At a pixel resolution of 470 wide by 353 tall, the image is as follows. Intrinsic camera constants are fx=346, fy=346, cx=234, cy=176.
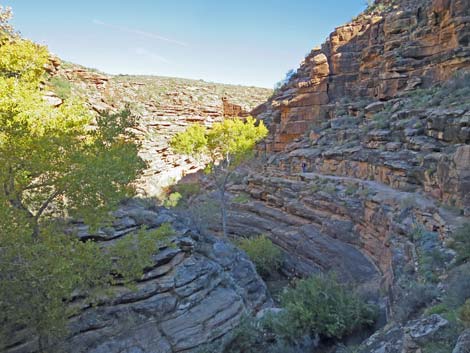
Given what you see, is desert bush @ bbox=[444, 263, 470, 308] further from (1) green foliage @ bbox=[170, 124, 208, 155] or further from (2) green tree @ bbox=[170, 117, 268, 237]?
(1) green foliage @ bbox=[170, 124, 208, 155]

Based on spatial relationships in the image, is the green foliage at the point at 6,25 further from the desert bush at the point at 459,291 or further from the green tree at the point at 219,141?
the green tree at the point at 219,141

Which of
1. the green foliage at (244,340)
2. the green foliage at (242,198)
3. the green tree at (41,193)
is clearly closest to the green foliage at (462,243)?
the green foliage at (244,340)

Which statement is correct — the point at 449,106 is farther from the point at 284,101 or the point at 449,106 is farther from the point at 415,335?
the point at 284,101

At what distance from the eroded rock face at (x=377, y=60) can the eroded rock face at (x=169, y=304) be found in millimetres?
17819

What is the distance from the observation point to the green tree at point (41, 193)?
17.3 feet

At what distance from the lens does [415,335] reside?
3.81 meters

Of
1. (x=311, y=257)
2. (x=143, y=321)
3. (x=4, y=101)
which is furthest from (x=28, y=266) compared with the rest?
(x=311, y=257)

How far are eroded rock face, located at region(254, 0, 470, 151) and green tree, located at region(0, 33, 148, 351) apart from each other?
20.4 m

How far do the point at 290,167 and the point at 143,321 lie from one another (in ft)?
61.6

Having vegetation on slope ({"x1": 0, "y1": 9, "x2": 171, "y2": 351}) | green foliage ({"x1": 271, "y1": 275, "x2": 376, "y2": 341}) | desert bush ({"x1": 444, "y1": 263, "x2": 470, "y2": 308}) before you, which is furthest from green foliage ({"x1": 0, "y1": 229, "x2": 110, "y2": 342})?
desert bush ({"x1": 444, "y1": 263, "x2": 470, "y2": 308})

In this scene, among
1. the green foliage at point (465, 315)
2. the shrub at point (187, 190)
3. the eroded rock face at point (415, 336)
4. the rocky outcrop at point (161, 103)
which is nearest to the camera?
the green foliage at point (465, 315)

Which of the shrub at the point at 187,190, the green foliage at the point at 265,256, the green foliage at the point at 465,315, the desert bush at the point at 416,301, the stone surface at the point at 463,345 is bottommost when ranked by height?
the green foliage at the point at 265,256

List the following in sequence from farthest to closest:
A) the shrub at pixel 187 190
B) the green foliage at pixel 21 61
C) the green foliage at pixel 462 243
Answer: the shrub at pixel 187 190, the green foliage at pixel 21 61, the green foliage at pixel 462 243

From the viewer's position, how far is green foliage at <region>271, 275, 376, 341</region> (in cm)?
762
